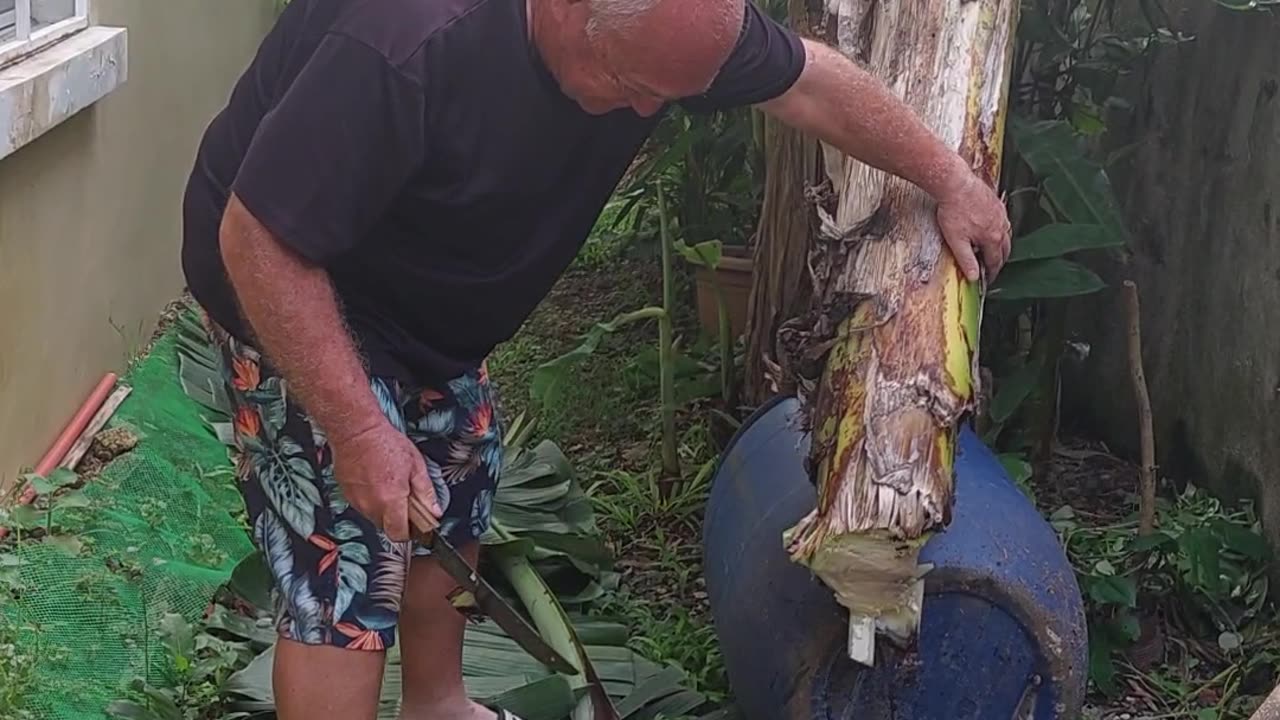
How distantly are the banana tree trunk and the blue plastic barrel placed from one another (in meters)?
0.15

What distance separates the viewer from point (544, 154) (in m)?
1.87

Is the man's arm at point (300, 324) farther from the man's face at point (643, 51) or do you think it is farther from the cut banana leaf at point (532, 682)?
the cut banana leaf at point (532, 682)

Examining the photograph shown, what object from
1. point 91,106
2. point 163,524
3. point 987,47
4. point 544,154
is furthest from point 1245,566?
point 91,106

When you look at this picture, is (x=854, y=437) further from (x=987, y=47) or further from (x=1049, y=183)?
(x=1049, y=183)

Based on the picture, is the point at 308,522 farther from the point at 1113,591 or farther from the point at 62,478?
the point at 1113,591

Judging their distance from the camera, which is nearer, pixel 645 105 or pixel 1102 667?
pixel 645 105

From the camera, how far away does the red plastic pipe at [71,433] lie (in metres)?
3.10

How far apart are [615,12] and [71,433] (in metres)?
2.27

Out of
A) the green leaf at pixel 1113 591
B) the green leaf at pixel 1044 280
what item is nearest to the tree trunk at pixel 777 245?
the green leaf at pixel 1044 280

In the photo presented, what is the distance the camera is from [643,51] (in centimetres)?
161

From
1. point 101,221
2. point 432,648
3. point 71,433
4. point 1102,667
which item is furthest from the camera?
point 101,221

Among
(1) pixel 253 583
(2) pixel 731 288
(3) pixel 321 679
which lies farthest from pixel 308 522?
(2) pixel 731 288

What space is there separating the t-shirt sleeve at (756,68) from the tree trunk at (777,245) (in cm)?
102

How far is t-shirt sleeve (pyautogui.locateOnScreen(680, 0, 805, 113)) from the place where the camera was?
188 cm
